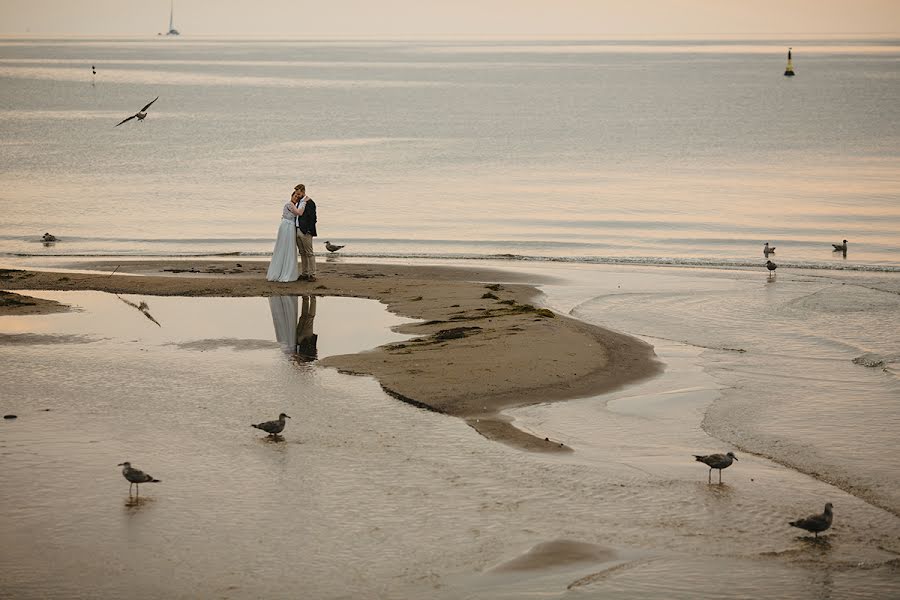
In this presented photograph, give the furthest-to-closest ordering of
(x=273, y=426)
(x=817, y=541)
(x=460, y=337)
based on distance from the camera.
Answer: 1. (x=460, y=337)
2. (x=273, y=426)
3. (x=817, y=541)

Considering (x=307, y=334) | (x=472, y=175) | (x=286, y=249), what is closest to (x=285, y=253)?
(x=286, y=249)

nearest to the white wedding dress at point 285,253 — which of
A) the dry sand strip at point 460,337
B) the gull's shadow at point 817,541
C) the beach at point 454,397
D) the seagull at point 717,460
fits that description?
the dry sand strip at point 460,337

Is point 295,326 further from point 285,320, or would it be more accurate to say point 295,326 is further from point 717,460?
point 717,460

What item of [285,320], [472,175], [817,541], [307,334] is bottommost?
[817,541]

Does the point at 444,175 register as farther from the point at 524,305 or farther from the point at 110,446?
the point at 110,446

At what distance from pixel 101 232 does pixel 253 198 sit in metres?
9.95

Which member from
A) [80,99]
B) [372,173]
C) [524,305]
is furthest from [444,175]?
[80,99]

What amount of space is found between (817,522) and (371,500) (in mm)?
4747

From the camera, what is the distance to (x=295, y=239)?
83.9 ft

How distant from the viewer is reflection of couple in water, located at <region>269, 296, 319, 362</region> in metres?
19.8

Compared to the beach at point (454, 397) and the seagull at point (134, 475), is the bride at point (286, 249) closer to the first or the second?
the beach at point (454, 397)

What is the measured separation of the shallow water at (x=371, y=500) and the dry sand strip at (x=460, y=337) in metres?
0.50

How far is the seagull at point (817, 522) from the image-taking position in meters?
11.9

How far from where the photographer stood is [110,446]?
48.4 feet
